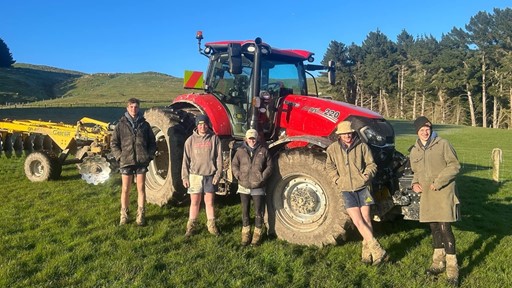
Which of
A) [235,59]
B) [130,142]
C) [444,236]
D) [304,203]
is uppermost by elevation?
[235,59]

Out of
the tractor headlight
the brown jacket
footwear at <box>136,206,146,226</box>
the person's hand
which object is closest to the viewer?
the brown jacket

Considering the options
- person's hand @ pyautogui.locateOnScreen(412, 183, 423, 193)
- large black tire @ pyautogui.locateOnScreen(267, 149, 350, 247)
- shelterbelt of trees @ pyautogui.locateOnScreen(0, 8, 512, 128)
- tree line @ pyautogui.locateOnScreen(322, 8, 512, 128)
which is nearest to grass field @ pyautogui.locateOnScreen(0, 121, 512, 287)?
Answer: large black tire @ pyautogui.locateOnScreen(267, 149, 350, 247)

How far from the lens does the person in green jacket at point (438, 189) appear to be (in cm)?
464

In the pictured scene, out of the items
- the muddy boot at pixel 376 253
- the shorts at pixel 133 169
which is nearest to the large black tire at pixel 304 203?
the muddy boot at pixel 376 253

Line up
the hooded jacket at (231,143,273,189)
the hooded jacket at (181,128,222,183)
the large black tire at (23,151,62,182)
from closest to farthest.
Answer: the hooded jacket at (231,143,273,189) < the hooded jacket at (181,128,222,183) < the large black tire at (23,151,62,182)

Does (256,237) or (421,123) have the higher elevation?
(421,123)

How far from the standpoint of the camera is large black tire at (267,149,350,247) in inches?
209

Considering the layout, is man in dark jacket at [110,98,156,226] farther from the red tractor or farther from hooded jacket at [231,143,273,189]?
hooded jacket at [231,143,273,189]

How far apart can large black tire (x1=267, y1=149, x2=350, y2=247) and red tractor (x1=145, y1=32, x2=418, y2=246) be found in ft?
0.04

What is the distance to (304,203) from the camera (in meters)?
5.65

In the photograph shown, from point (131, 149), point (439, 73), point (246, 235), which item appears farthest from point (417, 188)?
point (439, 73)

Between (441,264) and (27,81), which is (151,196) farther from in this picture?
(27,81)

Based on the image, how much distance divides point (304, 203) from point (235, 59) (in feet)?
7.34

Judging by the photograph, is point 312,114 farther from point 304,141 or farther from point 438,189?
point 438,189
